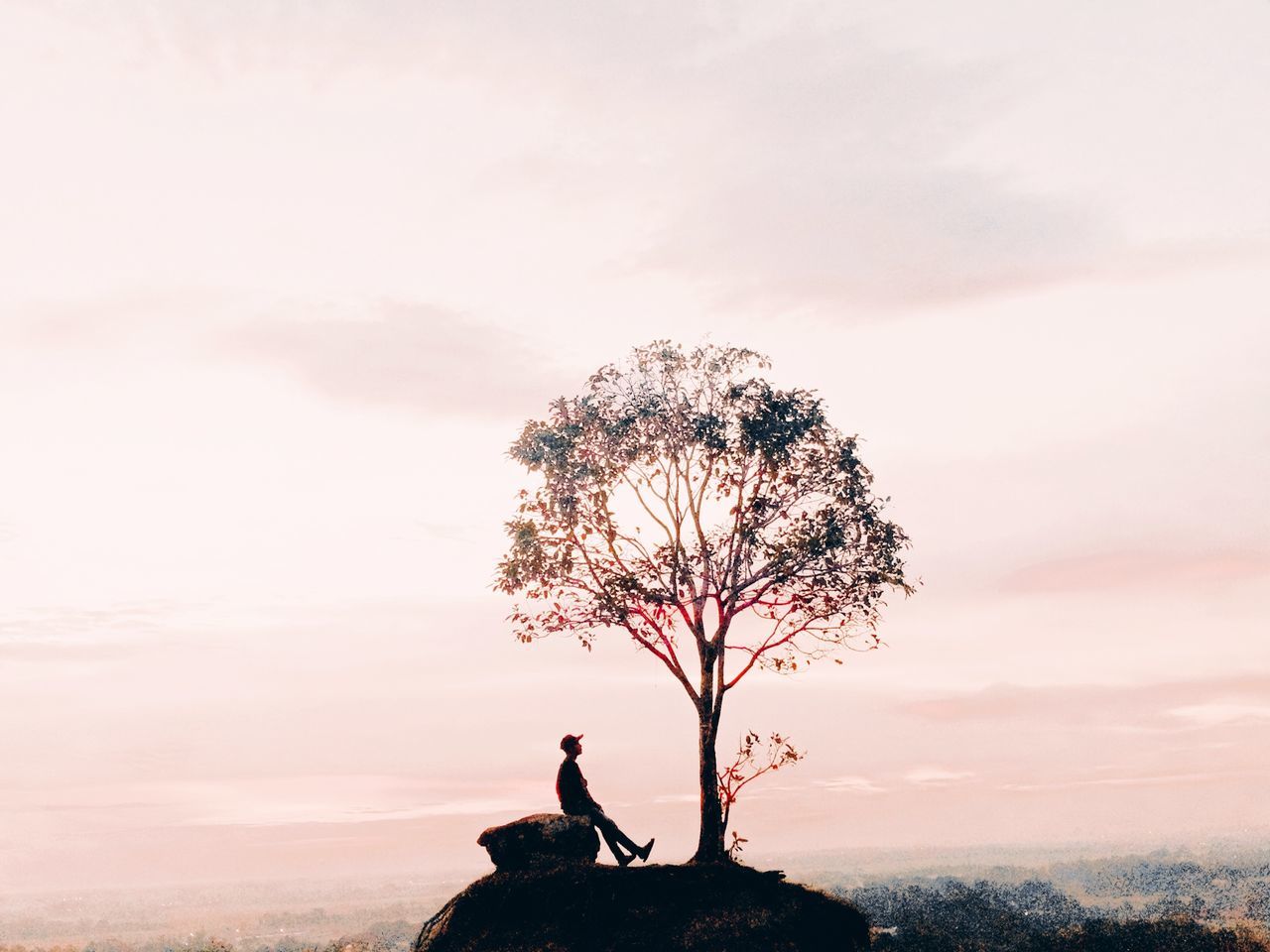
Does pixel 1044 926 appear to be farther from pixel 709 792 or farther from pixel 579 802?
pixel 579 802

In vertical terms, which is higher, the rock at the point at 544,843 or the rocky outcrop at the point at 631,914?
the rock at the point at 544,843

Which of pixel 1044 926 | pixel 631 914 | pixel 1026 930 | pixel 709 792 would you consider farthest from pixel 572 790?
pixel 1044 926

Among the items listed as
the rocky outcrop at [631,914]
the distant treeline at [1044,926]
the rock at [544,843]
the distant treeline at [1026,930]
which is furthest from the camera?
the distant treeline at [1044,926]

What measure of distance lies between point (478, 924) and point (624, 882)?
12.0 ft

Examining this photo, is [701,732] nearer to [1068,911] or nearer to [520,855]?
[520,855]

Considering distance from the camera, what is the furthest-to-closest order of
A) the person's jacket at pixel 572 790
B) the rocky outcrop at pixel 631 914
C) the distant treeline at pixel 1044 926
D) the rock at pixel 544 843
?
1. the distant treeline at pixel 1044 926
2. the person's jacket at pixel 572 790
3. the rock at pixel 544 843
4. the rocky outcrop at pixel 631 914

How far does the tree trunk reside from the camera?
32625 mm

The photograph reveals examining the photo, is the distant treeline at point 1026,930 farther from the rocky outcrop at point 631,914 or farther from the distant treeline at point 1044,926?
the rocky outcrop at point 631,914

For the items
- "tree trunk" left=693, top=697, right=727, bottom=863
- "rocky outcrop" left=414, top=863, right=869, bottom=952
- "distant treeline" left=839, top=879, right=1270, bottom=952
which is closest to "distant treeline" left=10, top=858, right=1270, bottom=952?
"distant treeline" left=839, top=879, right=1270, bottom=952

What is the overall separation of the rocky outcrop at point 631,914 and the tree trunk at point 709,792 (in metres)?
3.77

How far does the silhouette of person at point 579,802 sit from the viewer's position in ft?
94.0

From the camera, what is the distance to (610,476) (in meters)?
35.8

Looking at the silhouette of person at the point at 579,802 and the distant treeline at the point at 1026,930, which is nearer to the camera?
the silhouette of person at the point at 579,802

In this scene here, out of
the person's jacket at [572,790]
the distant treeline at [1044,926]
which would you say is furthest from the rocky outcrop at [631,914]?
the distant treeline at [1044,926]
